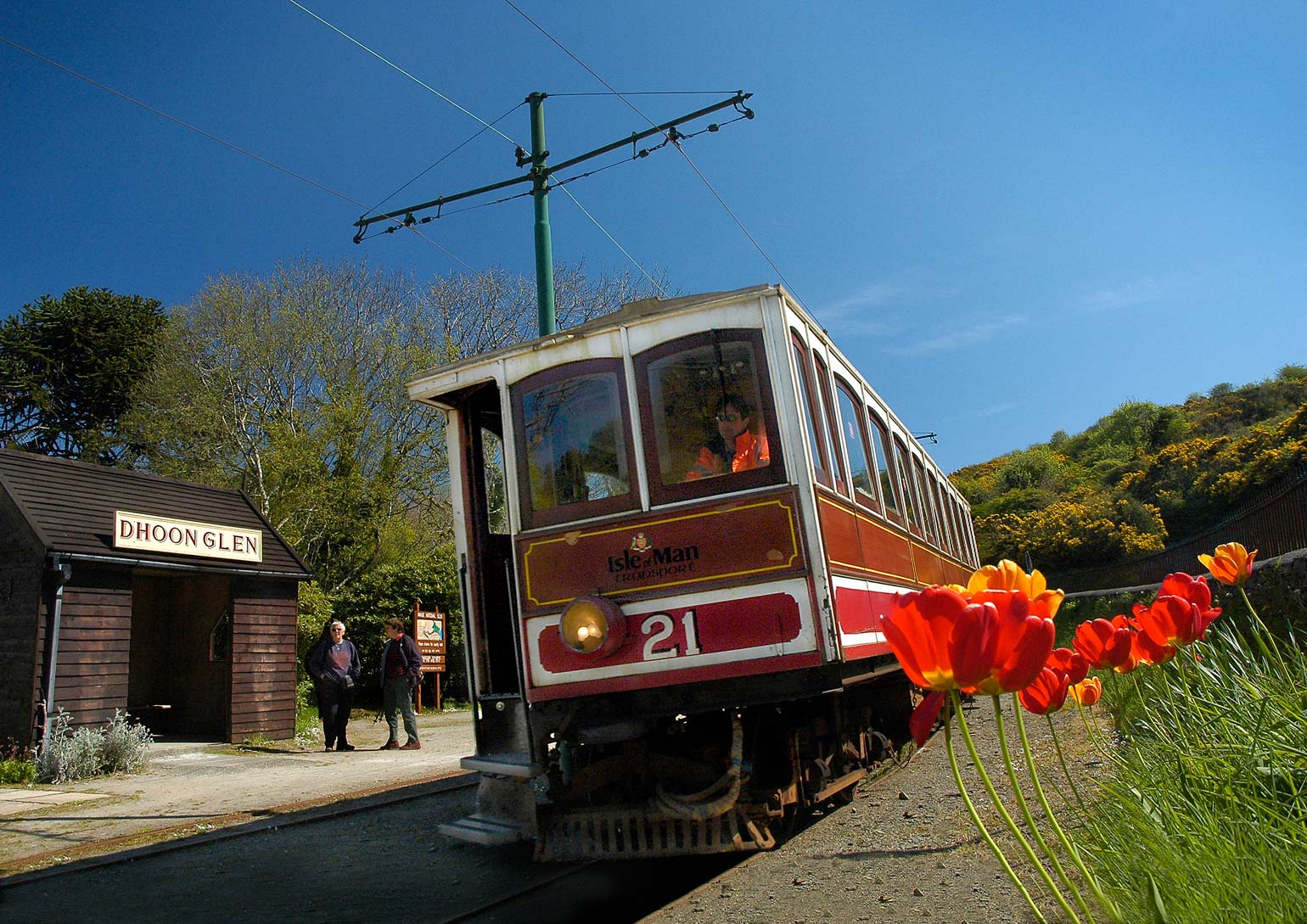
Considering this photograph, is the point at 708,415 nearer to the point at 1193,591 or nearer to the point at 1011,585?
the point at 1193,591

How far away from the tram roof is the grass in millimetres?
2843

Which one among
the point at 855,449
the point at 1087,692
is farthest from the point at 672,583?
the point at 1087,692

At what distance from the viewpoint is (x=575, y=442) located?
5.53 metres

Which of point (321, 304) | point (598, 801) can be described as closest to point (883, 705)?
point (598, 801)

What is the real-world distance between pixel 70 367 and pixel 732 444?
32.8 meters

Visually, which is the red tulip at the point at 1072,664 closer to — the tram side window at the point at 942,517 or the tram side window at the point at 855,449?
the tram side window at the point at 855,449

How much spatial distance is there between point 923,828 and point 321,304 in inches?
904

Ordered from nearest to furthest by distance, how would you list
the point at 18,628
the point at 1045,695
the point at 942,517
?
the point at 1045,695 < the point at 942,517 < the point at 18,628

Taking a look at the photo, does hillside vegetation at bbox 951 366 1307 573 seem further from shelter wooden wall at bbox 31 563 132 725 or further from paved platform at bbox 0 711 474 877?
shelter wooden wall at bbox 31 563 132 725

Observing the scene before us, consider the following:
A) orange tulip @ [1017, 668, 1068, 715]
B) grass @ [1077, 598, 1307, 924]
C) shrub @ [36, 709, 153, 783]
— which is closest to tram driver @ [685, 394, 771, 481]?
grass @ [1077, 598, 1307, 924]

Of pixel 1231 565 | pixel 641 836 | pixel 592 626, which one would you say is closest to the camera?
pixel 1231 565

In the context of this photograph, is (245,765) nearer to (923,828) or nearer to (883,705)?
(883,705)

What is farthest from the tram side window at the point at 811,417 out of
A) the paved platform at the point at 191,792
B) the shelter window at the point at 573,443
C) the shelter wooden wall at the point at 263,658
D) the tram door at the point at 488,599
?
the shelter wooden wall at the point at 263,658

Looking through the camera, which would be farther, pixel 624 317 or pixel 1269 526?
pixel 1269 526
